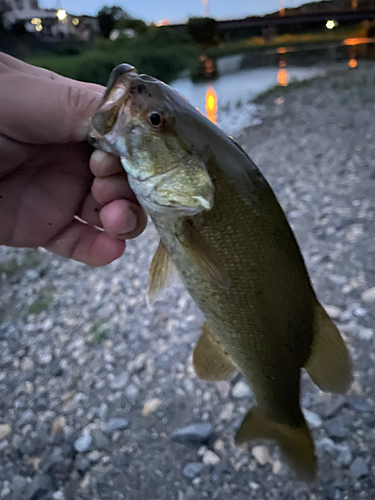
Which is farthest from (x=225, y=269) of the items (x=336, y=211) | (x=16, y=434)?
(x=336, y=211)

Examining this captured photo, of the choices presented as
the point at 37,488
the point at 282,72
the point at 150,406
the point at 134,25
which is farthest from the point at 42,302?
the point at 282,72

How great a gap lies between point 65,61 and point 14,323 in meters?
7.57

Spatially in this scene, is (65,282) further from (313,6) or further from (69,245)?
(313,6)

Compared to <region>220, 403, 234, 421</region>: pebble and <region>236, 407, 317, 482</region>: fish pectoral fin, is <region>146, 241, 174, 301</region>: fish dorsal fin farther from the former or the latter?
<region>220, 403, 234, 421</region>: pebble

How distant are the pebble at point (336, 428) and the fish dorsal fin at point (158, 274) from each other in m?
1.19

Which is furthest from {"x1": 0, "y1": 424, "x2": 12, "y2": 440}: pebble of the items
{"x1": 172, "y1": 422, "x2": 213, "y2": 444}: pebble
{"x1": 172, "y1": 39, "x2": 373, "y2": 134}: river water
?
{"x1": 172, "y1": 39, "x2": 373, "y2": 134}: river water

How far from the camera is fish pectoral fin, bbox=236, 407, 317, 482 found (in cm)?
140

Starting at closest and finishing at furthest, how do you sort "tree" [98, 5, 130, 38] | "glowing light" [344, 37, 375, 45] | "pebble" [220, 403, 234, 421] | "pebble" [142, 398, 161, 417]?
"pebble" [220, 403, 234, 421]
"pebble" [142, 398, 161, 417]
"tree" [98, 5, 130, 38]
"glowing light" [344, 37, 375, 45]

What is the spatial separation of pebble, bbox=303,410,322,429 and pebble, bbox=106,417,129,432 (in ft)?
3.07

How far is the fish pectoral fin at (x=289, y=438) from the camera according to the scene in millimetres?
1400

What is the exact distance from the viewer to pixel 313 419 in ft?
6.09

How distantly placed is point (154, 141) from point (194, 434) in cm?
148

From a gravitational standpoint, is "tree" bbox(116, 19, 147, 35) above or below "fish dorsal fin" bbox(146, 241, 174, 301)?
above

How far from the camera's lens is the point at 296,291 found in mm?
1163
